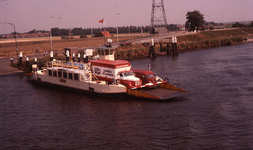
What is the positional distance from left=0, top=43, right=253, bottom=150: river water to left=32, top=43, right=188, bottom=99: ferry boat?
41.4 inches

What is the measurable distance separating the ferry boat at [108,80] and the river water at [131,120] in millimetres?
1051

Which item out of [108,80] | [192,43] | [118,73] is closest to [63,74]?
[108,80]

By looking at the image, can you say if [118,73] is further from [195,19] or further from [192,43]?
[195,19]

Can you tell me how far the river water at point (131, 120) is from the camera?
21719 millimetres

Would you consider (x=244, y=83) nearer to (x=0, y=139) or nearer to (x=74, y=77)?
(x=74, y=77)

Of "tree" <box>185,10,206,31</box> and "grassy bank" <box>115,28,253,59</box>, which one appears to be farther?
"tree" <box>185,10,206,31</box>

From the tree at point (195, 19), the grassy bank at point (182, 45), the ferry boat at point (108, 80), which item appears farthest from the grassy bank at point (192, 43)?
the ferry boat at point (108, 80)

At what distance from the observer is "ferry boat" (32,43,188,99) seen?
33.2 meters

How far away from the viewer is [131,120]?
26.5 meters

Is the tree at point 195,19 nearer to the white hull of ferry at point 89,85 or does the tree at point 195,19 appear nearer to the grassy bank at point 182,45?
the grassy bank at point 182,45

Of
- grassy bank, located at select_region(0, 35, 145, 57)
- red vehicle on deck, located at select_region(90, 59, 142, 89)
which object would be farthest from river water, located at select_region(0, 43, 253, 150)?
grassy bank, located at select_region(0, 35, 145, 57)

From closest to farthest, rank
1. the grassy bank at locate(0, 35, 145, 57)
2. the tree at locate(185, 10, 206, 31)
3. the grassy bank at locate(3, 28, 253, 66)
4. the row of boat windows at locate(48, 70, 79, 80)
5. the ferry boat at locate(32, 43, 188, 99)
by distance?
the ferry boat at locate(32, 43, 188, 99) < the row of boat windows at locate(48, 70, 79, 80) < the grassy bank at locate(3, 28, 253, 66) < the grassy bank at locate(0, 35, 145, 57) < the tree at locate(185, 10, 206, 31)

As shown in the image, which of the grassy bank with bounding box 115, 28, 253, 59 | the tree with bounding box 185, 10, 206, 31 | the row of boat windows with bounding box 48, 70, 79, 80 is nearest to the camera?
the row of boat windows with bounding box 48, 70, 79, 80

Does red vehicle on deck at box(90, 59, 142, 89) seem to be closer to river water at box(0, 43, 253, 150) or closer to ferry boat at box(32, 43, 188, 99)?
ferry boat at box(32, 43, 188, 99)
